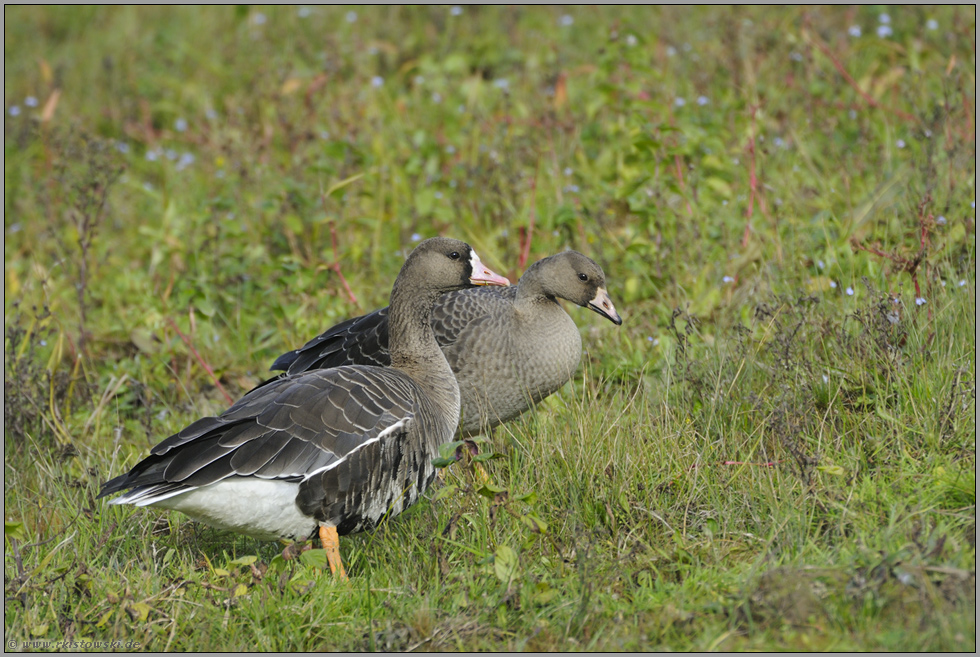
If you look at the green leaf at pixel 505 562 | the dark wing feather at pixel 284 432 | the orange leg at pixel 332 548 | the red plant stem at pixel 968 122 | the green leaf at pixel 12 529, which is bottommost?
the orange leg at pixel 332 548

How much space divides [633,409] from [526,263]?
2486 mm

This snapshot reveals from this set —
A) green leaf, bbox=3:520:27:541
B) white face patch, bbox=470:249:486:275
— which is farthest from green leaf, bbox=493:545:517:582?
green leaf, bbox=3:520:27:541

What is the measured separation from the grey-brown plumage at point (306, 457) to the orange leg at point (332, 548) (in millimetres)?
50

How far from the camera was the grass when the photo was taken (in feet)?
13.4

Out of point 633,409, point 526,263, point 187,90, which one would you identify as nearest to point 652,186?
point 526,263

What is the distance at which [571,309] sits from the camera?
23.7ft

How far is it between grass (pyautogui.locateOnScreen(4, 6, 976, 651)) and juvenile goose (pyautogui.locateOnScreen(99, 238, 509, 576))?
0.73ft

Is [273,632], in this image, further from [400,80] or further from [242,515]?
[400,80]

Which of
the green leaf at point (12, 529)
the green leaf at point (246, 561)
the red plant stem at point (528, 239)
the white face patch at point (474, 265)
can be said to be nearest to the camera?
the green leaf at point (246, 561)

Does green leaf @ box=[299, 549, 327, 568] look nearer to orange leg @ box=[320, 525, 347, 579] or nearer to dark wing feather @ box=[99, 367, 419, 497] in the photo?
orange leg @ box=[320, 525, 347, 579]

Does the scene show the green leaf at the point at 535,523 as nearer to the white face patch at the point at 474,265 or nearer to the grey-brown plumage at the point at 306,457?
the grey-brown plumage at the point at 306,457

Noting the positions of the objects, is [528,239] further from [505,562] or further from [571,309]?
[505,562]

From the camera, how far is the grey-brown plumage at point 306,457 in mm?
4301

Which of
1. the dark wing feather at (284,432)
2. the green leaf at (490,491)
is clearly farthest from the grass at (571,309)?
the dark wing feather at (284,432)
